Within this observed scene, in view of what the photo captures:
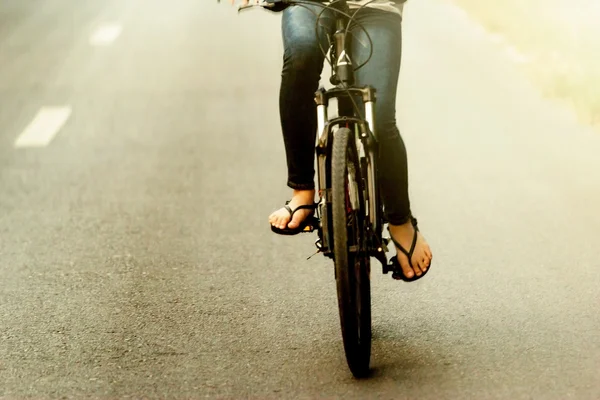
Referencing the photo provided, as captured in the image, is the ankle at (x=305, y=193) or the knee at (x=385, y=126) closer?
the knee at (x=385, y=126)

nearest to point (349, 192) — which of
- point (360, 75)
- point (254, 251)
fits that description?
point (360, 75)

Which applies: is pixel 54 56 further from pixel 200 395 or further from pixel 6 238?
pixel 200 395

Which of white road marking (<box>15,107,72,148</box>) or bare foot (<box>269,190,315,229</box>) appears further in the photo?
white road marking (<box>15,107,72,148</box>)

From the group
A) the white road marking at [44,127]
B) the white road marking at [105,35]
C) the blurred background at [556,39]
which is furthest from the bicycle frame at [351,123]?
the white road marking at [105,35]

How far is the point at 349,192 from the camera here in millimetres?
3906

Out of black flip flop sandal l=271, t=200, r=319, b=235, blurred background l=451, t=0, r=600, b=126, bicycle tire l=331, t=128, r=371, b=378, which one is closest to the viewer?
bicycle tire l=331, t=128, r=371, b=378

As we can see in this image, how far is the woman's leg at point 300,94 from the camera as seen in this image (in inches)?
162

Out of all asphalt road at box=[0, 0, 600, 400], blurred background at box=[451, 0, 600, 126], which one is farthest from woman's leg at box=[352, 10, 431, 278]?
blurred background at box=[451, 0, 600, 126]

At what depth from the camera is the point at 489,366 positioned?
407cm

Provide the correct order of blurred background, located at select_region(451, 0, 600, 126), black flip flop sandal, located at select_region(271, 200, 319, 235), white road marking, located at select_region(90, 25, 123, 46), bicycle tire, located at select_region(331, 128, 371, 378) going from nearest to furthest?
bicycle tire, located at select_region(331, 128, 371, 378), black flip flop sandal, located at select_region(271, 200, 319, 235), blurred background, located at select_region(451, 0, 600, 126), white road marking, located at select_region(90, 25, 123, 46)

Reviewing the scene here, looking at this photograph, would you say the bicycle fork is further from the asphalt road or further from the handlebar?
the asphalt road

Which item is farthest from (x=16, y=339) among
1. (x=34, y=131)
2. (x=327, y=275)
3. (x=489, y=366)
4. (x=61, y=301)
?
(x=34, y=131)

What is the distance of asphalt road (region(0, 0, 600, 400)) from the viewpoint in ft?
13.5

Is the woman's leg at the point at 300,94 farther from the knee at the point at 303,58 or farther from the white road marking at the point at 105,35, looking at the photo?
the white road marking at the point at 105,35
